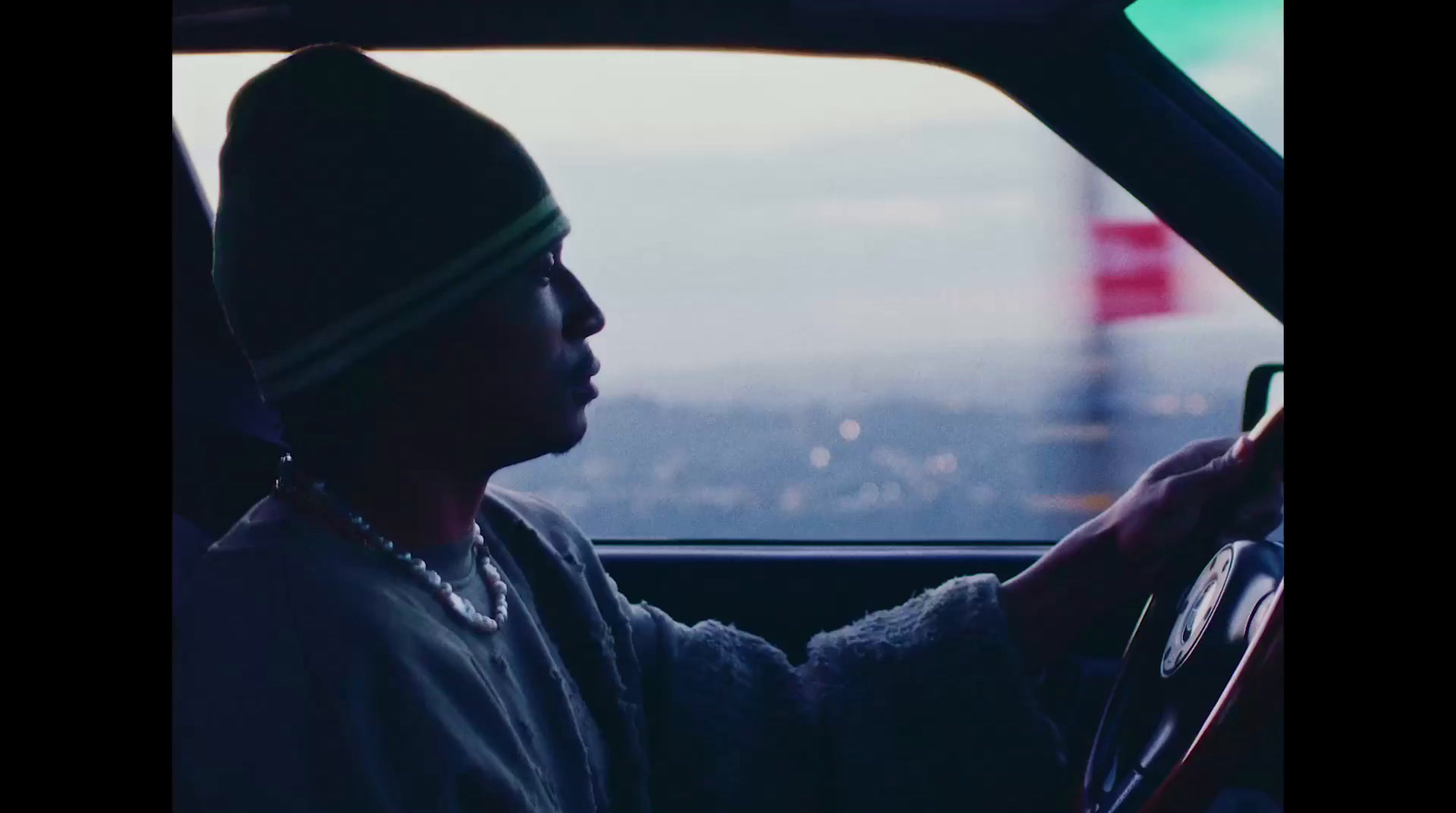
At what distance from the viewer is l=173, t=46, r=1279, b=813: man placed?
3.32 feet

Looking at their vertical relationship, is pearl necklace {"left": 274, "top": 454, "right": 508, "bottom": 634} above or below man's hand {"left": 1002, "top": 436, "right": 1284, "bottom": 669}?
above

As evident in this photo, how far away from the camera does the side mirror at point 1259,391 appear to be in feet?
5.66

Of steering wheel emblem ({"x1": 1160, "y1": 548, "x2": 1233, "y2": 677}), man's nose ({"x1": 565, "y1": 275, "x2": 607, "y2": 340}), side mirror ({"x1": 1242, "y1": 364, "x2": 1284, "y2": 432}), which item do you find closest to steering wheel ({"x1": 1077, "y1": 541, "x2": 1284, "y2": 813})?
steering wheel emblem ({"x1": 1160, "y1": 548, "x2": 1233, "y2": 677})

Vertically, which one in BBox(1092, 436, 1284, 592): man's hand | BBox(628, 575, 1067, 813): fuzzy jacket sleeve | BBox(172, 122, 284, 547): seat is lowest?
BBox(628, 575, 1067, 813): fuzzy jacket sleeve

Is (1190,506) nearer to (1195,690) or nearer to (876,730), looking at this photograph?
(1195,690)

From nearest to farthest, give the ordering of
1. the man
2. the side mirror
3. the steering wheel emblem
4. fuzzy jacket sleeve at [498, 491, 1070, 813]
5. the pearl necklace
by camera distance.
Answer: the man
the pearl necklace
the steering wheel emblem
fuzzy jacket sleeve at [498, 491, 1070, 813]
the side mirror

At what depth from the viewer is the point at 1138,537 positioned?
1.53 metres

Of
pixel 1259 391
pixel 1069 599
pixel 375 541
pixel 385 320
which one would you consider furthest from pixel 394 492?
pixel 1259 391

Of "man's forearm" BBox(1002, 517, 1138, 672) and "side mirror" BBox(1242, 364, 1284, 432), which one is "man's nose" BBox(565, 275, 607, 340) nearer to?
"man's forearm" BBox(1002, 517, 1138, 672)

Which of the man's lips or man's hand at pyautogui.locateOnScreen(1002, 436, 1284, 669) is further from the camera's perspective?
man's hand at pyautogui.locateOnScreen(1002, 436, 1284, 669)

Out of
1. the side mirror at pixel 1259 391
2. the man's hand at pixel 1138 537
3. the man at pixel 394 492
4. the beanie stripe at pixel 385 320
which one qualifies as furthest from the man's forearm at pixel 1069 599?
the beanie stripe at pixel 385 320

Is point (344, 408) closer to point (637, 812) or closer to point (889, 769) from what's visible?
point (637, 812)

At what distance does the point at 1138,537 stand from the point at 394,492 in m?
0.87

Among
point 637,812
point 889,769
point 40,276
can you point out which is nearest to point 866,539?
point 889,769
